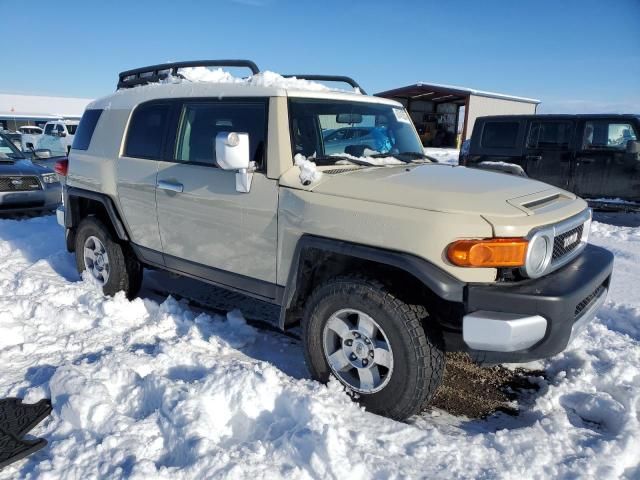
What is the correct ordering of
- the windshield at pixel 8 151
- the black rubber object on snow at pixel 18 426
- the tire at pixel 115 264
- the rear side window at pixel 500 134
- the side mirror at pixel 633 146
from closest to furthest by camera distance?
the black rubber object on snow at pixel 18 426
the tire at pixel 115 264
the side mirror at pixel 633 146
the windshield at pixel 8 151
the rear side window at pixel 500 134

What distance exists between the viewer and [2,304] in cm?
432

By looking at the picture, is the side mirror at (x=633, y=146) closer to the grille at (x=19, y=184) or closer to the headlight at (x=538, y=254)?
the headlight at (x=538, y=254)

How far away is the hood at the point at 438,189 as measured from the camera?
106 inches

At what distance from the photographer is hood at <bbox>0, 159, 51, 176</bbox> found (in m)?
8.05

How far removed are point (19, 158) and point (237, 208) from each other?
24.5 ft

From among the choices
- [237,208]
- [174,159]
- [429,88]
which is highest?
[429,88]

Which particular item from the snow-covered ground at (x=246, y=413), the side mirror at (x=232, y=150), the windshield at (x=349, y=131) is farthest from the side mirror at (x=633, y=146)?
the side mirror at (x=232, y=150)

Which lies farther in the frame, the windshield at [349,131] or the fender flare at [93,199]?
the fender flare at [93,199]

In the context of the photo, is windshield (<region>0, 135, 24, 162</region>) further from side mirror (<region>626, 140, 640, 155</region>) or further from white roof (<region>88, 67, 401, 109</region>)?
side mirror (<region>626, 140, 640, 155</region>)

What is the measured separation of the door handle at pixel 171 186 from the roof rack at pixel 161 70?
1055 mm

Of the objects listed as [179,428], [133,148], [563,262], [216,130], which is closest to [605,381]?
[563,262]

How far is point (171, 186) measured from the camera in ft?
12.6

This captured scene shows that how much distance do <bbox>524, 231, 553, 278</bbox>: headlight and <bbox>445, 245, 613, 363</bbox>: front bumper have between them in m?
0.07

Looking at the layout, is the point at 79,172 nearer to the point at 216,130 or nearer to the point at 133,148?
the point at 133,148
